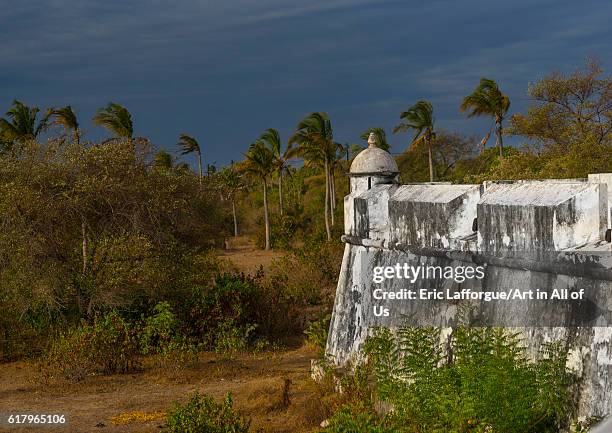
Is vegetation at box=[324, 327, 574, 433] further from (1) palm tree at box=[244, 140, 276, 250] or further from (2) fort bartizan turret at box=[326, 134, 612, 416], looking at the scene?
(1) palm tree at box=[244, 140, 276, 250]

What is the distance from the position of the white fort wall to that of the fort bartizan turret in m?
0.01

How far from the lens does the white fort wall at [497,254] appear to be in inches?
258

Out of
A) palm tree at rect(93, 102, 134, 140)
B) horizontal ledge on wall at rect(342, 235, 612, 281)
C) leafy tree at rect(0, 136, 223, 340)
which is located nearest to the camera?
horizontal ledge on wall at rect(342, 235, 612, 281)

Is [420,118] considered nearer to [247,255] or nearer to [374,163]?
[247,255]

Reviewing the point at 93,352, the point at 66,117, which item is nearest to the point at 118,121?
the point at 66,117

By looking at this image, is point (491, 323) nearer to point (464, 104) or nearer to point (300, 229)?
point (464, 104)

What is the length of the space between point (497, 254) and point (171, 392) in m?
6.47

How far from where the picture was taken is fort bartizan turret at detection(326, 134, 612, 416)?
658 cm

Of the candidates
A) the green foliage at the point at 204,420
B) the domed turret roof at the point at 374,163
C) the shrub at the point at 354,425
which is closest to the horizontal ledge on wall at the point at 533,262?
the domed turret roof at the point at 374,163

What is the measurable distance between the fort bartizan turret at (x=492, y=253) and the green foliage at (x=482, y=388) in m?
0.22

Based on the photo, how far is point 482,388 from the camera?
6715 millimetres

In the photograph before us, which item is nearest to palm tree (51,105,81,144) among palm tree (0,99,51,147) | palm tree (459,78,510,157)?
palm tree (0,99,51,147)

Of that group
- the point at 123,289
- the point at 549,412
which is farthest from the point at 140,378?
the point at 549,412

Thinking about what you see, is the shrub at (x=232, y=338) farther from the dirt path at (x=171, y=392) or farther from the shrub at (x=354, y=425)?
the shrub at (x=354, y=425)
